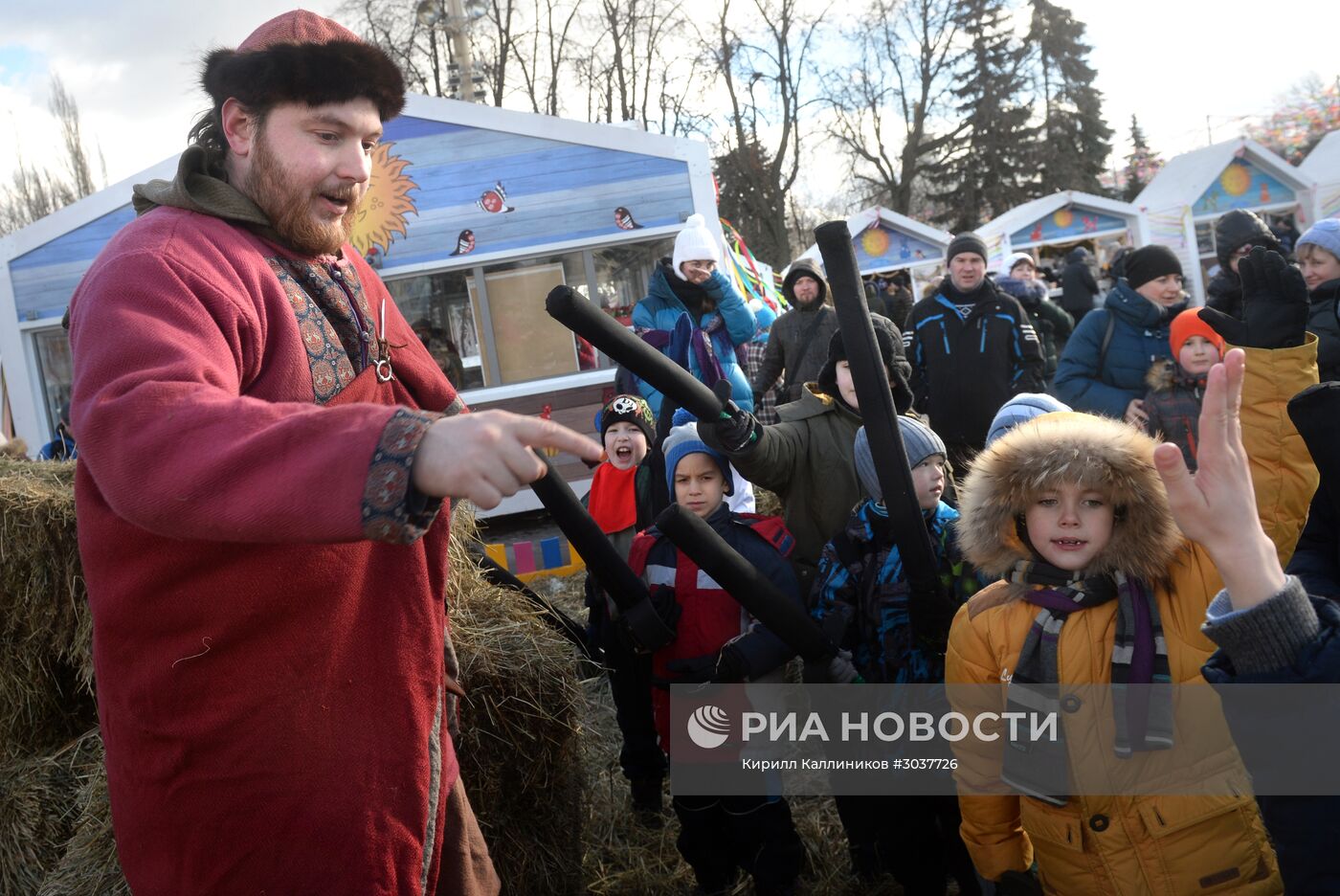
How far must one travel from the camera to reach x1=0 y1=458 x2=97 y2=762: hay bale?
10.0 ft

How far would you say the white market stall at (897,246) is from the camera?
736 inches

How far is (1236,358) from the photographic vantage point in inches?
55.7

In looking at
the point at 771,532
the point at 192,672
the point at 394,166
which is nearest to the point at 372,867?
the point at 192,672

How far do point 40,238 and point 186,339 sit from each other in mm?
9294

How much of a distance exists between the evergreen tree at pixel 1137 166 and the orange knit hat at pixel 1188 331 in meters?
34.7

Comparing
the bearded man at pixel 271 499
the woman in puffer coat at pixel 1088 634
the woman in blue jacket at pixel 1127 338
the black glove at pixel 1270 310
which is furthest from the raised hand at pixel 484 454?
the woman in blue jacket at pixel 1127 338

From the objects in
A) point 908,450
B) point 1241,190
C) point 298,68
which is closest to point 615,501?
point 908,450

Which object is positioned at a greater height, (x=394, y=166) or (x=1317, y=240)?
(x=394, y=166)

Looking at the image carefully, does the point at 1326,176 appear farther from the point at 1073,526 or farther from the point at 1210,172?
the point at 1073,526

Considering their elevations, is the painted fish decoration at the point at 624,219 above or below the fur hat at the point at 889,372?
above

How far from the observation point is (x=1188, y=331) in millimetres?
4156

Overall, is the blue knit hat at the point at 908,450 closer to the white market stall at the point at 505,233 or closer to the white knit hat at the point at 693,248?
the white knit hat at the point at 693,248

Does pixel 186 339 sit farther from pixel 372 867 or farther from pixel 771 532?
pixel 771 532

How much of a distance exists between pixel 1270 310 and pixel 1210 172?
716 inches
